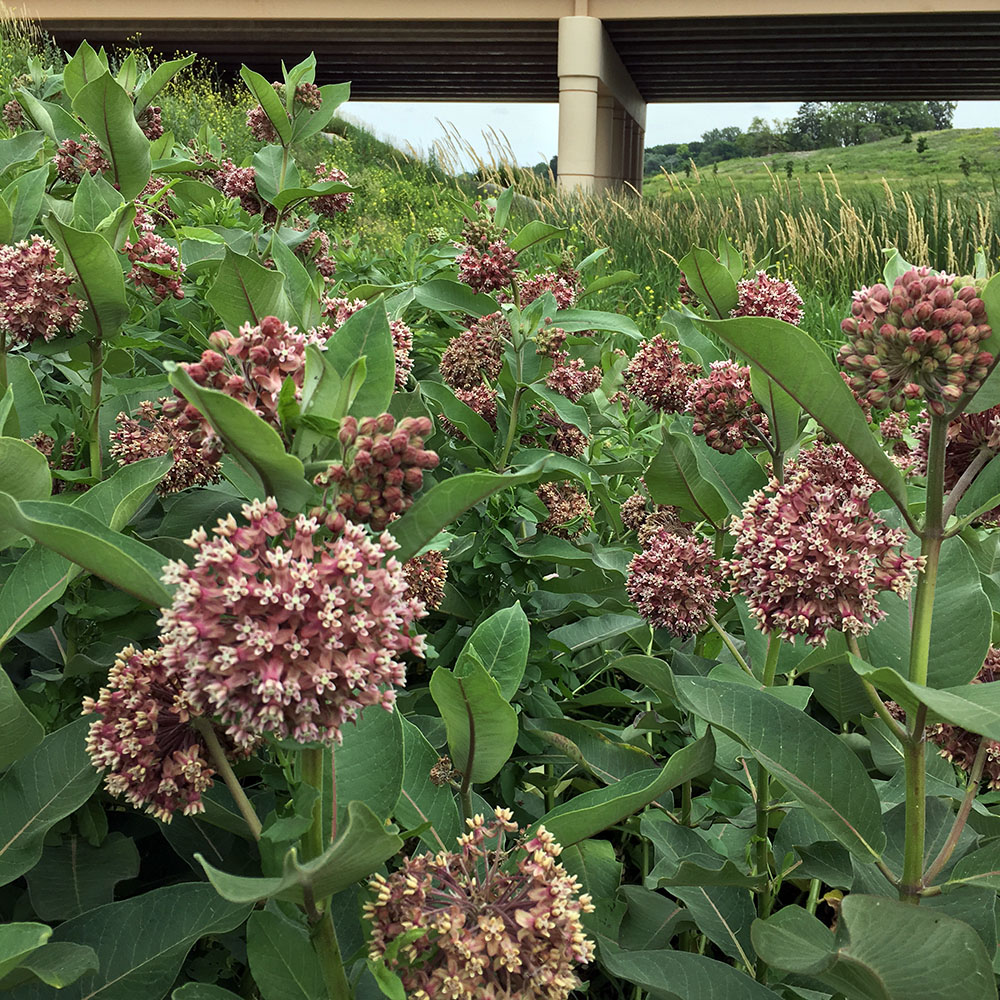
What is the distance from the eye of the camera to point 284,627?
67 cm

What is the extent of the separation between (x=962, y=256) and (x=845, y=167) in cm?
3368

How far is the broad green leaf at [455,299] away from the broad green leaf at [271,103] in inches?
19.9

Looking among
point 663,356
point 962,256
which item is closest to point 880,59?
point 962,256

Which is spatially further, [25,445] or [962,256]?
[962,256]

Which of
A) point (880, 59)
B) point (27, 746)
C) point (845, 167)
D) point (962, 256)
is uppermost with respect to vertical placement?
point (845, 167)

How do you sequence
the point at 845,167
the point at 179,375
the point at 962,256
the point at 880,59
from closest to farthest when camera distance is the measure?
the point at 179,375, the point at 962,256, the point at 880,59, the point at 845,167

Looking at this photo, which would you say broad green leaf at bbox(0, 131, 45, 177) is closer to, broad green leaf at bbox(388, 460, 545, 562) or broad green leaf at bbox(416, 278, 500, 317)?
broad green leaf at bbox(416, 278, 500, 317)

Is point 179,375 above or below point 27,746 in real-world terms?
above

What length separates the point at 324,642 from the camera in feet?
2.17

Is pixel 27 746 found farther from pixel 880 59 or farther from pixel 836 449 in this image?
pixel 880 59

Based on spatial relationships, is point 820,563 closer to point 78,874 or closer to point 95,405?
point 78,874

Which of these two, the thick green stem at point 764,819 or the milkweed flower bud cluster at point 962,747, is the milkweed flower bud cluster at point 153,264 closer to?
the thick green stem at point 764,819

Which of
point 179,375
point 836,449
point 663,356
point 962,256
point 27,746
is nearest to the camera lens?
point 179,375

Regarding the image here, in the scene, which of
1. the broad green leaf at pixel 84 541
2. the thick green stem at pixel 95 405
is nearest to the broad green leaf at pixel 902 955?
the broad green leaf at pixel 84 541
